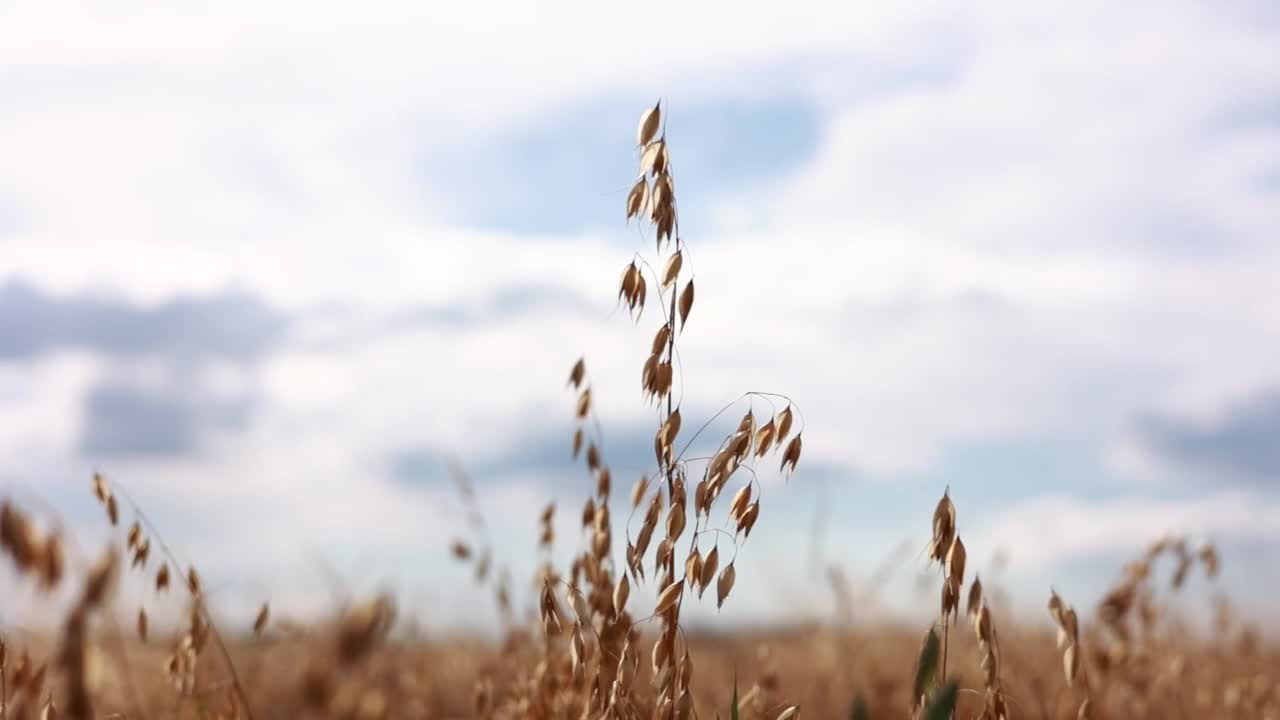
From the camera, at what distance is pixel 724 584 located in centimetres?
202

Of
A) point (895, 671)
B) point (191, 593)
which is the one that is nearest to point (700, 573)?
point (191, 593)

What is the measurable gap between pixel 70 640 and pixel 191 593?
147 cm

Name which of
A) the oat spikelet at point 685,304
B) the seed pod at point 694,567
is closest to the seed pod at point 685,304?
the oat spikelet at point 685,304

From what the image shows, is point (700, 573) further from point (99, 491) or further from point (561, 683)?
point (99, 491)

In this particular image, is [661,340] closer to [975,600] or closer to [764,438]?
[764,438]

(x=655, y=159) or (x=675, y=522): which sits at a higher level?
(x=655, y=159)

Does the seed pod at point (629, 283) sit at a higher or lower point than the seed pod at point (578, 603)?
higher

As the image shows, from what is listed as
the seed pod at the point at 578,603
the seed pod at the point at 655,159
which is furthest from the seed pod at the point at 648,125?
the seed pod at the point at 578,603

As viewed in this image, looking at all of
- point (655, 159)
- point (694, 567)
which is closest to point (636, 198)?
point (655, 159)

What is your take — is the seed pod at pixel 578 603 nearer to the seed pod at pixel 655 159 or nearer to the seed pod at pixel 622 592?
the seed pod at pixel 622 592

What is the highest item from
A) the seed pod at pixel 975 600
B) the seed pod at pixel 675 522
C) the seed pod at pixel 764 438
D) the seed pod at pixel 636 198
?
the seed pod at pixel 636 198

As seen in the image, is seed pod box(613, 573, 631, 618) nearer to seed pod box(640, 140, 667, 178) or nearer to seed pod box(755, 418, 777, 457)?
seed pod box(755, 418, 777, 457)

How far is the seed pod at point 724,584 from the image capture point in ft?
6.56

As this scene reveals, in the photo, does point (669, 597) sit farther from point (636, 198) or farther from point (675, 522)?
point (636, 198)
